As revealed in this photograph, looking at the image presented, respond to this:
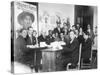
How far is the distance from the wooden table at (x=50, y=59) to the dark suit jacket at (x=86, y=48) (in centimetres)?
36

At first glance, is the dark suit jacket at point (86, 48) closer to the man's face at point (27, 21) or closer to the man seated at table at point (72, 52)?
the man seated at table at point (72, 52)

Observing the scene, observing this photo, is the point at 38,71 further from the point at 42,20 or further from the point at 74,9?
the point at 74,9

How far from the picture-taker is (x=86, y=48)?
3273 mm

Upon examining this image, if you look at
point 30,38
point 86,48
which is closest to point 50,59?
point 30,38

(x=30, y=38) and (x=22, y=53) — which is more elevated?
(x=30, y=38)

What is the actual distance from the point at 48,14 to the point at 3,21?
0.56 metres

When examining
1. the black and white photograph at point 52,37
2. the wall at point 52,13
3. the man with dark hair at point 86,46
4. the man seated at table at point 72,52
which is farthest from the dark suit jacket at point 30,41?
the man with dark hair at point 86,46

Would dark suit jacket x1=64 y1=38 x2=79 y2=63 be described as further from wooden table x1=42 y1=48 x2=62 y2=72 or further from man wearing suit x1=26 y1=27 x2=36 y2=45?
man wearing suit x1=26 y1=27 x2=36 y2=45

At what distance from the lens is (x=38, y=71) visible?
3021 millimetres

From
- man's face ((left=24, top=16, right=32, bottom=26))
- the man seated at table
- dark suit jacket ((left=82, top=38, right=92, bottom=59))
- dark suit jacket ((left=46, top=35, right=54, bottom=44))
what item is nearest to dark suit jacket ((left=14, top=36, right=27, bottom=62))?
man's face ((left=24, top=16, right=32, bottom=26))

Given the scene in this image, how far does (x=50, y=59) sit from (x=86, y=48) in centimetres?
53

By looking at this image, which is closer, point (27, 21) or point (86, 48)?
point (27, 21)

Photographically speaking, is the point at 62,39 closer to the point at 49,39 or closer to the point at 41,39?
the point at 49,39

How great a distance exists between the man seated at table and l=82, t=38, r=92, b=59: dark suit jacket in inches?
3.7
